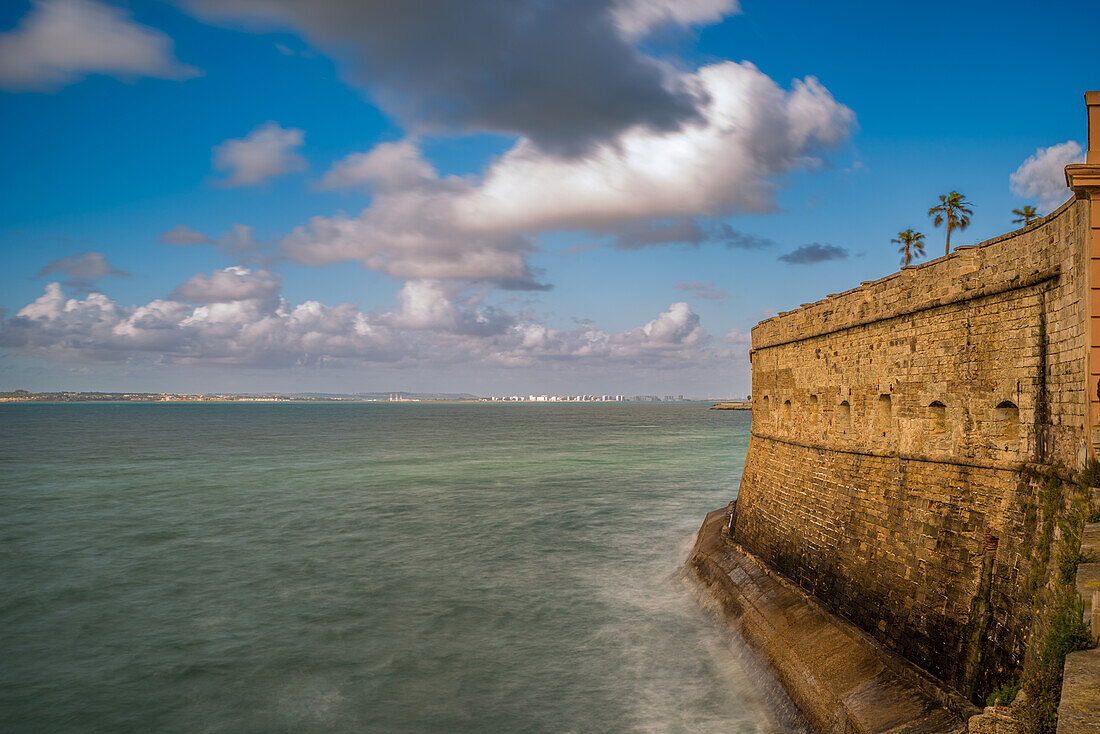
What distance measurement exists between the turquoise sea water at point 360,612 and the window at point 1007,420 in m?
7.38

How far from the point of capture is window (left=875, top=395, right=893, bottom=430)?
14414 mm

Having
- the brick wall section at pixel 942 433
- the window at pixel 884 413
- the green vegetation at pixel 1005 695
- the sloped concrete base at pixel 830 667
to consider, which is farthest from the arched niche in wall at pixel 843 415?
the green vegetation at pixel 1005 695

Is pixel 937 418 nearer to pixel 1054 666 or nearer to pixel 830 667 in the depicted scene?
pixel 830 667

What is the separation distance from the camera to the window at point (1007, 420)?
1118 centimetres

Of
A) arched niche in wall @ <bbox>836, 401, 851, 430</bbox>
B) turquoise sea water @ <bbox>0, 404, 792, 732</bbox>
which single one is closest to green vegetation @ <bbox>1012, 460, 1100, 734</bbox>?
arched niche in wall @ <bbox>836, 401, 851, 430</bbox>

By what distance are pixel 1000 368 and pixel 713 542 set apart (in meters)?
13.5

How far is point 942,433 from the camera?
41.6 feet

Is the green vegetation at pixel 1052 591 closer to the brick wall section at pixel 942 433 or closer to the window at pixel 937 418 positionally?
the brick wall section at pixel 942 433

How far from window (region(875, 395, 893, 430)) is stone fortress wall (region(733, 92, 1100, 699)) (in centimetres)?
4

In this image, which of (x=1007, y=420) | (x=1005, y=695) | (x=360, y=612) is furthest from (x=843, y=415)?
(x=360, y=612)

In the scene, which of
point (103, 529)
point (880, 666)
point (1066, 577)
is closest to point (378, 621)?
point (880, 666)

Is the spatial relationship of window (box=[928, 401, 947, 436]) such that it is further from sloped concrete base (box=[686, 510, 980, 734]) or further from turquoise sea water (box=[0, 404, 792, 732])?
turquoise sea water (box=[0, 404, 792, 732])

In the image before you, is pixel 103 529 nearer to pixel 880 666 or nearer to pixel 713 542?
pixel 713 542

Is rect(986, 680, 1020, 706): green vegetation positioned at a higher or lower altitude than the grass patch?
lower
